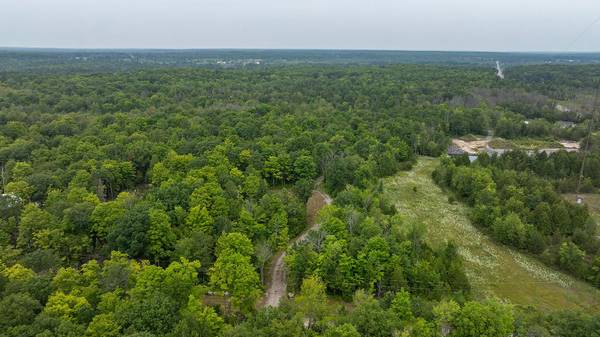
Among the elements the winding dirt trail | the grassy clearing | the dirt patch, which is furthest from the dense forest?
the dirt patch

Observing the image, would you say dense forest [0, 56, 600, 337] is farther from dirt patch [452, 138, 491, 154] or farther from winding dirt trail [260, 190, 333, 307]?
dirt patch [452, 138, 491, 154]

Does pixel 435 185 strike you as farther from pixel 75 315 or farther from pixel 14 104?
pixel 14 104

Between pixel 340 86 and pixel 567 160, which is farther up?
pixel 340 86

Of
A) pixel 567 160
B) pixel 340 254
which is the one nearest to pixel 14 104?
pixel 340 254

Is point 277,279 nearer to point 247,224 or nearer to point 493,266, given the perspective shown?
point 247,224

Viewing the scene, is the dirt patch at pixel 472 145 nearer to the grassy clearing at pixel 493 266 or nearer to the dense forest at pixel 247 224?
the dense forest at pixel 247 224

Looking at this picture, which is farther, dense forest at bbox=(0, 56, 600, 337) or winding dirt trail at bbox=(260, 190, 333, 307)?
winding dirt trail at bbox=(260, 190, 333, 307)

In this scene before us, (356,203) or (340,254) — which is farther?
(356,203)

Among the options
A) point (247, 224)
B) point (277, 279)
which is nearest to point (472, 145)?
point (247, 224)
